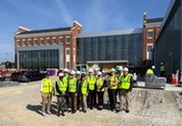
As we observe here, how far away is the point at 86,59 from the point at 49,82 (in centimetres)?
3958

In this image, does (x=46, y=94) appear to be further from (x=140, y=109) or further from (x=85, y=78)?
(x=140, y=109)

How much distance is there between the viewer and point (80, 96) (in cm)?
758

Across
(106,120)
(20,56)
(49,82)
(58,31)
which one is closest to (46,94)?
(49,82)

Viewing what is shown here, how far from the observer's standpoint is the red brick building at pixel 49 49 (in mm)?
46625

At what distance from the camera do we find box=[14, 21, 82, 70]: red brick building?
153 feet

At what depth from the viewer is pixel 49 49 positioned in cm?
4700

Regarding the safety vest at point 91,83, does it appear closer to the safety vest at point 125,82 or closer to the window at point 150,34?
the safety vest at point 125,82

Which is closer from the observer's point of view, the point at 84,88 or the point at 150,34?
the point at 84,88

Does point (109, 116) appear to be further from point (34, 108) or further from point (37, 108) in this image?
point (34, 108)

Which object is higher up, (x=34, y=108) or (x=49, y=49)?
(x=49, y=49)

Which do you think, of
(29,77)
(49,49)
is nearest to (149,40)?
(49,49)

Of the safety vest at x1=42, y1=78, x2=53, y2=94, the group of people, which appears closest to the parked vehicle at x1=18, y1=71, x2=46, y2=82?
the group of people

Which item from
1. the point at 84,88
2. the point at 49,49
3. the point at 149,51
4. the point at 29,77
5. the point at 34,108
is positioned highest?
the point at 49,49

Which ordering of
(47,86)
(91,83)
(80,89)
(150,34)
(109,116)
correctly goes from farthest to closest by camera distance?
(150,34) → (91,83) → (80,89) → (47,86) → (109,116)
